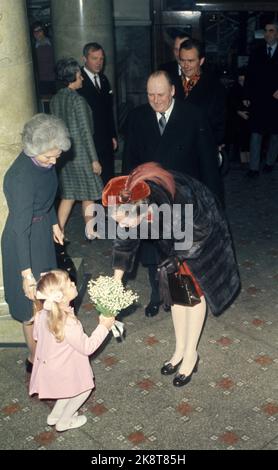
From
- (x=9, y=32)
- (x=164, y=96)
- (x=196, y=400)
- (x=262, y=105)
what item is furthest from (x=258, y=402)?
(x=262, y=105)

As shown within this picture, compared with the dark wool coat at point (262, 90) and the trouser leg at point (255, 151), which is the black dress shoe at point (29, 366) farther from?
the dark wool coat at point (262, 90)

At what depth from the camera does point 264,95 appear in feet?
28.9

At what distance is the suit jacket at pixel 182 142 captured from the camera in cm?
473

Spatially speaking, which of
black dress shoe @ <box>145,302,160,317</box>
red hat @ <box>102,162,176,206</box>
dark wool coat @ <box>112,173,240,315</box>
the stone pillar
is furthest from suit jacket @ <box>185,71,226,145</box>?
the stone pillar

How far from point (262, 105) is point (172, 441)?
20.1 feet

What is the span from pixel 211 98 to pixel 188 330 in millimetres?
2819

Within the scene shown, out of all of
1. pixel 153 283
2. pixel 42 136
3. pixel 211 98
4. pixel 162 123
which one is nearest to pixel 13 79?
pixel 42 136

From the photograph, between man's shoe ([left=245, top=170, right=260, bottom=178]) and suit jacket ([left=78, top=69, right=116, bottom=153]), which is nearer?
suit jacket ([left=78, top=69, right=116, bottom=153])

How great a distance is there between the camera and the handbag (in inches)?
164

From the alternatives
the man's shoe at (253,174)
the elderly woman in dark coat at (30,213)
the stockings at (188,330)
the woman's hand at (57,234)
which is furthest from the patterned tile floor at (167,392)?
the man's shoe at (253,174)

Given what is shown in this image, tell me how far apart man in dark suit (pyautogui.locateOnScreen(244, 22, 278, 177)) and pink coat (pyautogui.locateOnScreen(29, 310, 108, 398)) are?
5843mm

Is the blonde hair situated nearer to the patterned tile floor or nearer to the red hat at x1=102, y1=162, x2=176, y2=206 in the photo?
the red hat at x1=102, y1=162, x2=176, y2=206

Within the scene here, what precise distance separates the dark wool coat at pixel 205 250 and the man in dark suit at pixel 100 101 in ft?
11.3
